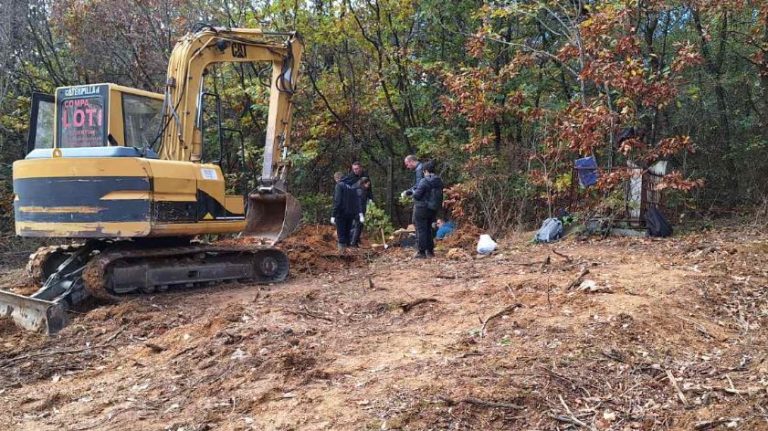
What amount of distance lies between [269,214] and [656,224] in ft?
19.7

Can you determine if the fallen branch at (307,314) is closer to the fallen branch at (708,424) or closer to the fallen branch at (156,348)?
the fallen branch at (156,348)

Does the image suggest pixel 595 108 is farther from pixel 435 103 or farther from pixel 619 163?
pixel 435 103

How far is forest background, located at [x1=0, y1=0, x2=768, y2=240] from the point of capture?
Result: 1266 cm

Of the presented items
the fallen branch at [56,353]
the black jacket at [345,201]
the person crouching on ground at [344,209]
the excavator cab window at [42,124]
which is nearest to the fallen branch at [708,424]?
the fallen branch at [56,353]

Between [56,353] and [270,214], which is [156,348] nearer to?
[56,353]

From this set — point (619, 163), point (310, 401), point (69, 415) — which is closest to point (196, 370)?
point (69, 415)

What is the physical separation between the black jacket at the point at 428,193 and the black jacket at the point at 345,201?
69.6 inches

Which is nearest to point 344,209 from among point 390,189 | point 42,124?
point 390,189

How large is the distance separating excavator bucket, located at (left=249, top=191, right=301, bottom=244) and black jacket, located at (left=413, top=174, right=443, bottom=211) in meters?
1.84

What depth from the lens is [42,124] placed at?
8.75 meters

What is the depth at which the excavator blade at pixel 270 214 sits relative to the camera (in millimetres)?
9820

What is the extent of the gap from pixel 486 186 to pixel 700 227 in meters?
3.76

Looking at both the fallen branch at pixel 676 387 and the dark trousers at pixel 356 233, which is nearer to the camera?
the fallen branch at pixel 676 387

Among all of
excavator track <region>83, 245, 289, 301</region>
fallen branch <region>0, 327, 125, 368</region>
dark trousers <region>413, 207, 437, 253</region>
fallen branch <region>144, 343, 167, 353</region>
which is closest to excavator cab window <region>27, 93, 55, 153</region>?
excavator track <region>83, 245, 289, 301</region>
